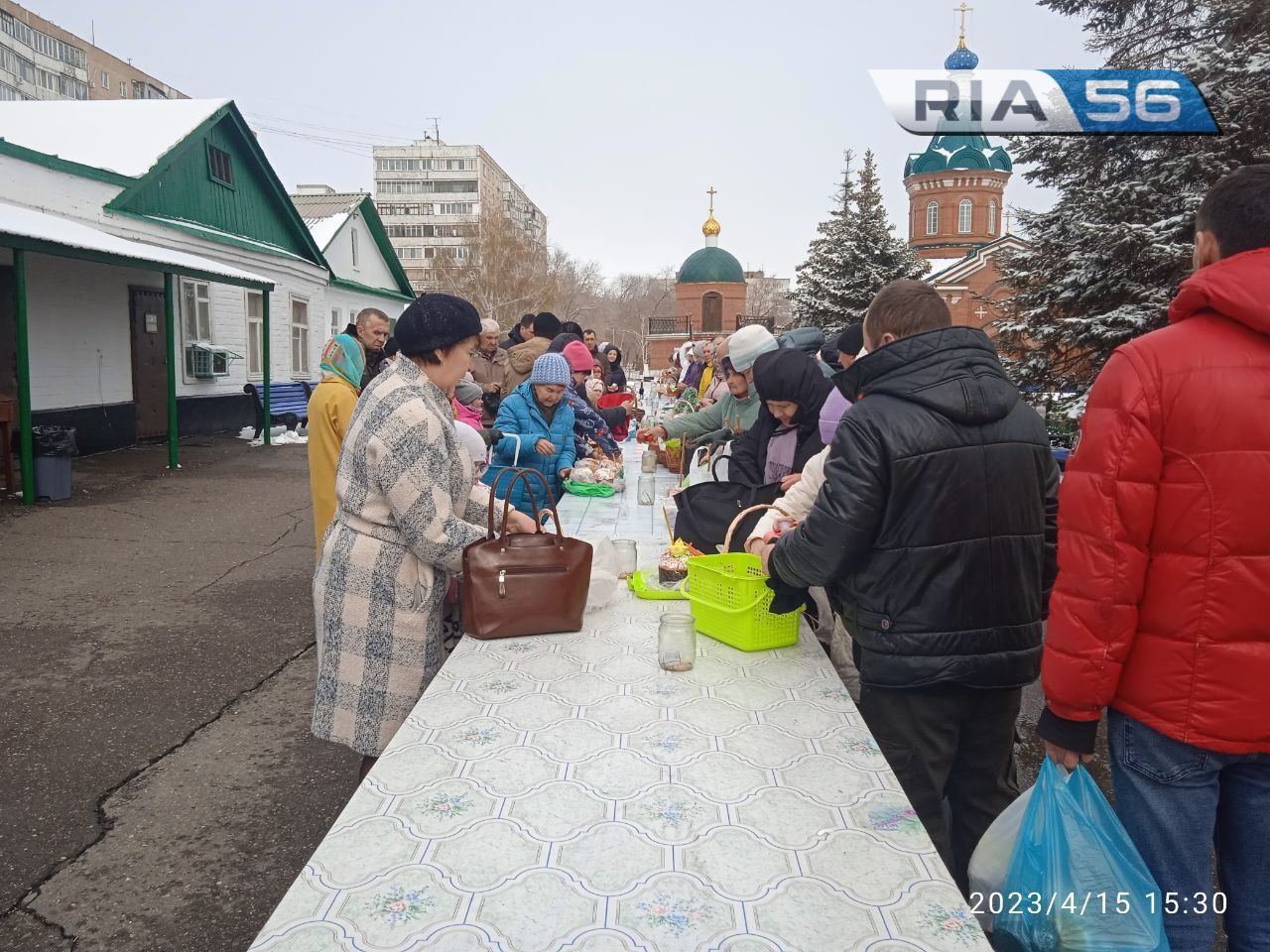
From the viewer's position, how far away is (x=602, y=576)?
10.6ft

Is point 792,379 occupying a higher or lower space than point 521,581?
higher

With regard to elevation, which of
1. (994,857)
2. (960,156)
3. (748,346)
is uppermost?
(960,156)

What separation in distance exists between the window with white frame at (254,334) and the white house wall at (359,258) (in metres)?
4.45

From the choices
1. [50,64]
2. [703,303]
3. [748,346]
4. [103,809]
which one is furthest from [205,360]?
[50,64]

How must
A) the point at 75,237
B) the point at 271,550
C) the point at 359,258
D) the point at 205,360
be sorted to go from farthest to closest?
1. the point at 359,258
2. the point at 205,360
3. the point at 75,237
4. the point at 271,550

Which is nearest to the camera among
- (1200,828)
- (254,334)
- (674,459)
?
(1200,828)

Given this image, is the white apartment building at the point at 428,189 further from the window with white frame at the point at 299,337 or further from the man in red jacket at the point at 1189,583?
the man in red jacket at the point at 1189,583

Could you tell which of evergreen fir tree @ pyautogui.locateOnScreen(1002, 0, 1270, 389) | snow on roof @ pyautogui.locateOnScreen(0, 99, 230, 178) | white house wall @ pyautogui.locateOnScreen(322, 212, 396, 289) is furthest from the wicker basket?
white house wall @ pyautogui.locateOnScreen(322, 212, 396, 289)

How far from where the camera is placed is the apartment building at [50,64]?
65125 mm

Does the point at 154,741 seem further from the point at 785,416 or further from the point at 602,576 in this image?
the point at 785,416

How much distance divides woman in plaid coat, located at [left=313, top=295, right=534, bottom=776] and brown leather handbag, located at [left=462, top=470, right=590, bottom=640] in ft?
0.26

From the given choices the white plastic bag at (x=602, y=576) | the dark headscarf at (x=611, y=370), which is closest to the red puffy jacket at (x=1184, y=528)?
the white plastic bag at (x=602, y=576)

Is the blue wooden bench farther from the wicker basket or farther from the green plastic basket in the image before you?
the green plastic basket

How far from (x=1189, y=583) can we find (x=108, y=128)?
775 inches
